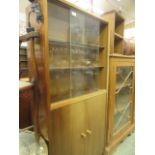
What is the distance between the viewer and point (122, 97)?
7.63ft

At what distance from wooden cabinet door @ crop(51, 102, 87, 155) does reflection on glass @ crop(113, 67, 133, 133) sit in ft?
2.49

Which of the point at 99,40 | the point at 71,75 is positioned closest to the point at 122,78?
the point at 99,40

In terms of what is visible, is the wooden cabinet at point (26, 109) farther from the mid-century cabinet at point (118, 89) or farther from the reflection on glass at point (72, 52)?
the mid-century cabinet at point (118, 89)

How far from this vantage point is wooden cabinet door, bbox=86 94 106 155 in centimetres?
163

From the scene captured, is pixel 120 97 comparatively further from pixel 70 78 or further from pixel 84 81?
pixel 70 78

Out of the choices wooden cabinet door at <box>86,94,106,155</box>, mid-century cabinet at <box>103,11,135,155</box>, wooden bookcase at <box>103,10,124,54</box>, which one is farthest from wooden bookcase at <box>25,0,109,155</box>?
wooden bookcase at <box>103,10,124,54</box>

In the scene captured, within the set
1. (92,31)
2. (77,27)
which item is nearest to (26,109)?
(77,27)

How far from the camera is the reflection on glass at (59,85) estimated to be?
4.84 feet

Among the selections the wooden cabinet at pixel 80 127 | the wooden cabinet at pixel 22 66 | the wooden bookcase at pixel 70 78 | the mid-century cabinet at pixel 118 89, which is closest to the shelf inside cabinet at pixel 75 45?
the wooden bookcase at pixel 70 78

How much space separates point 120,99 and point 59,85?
3.68ft

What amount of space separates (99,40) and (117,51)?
2.28 feet
